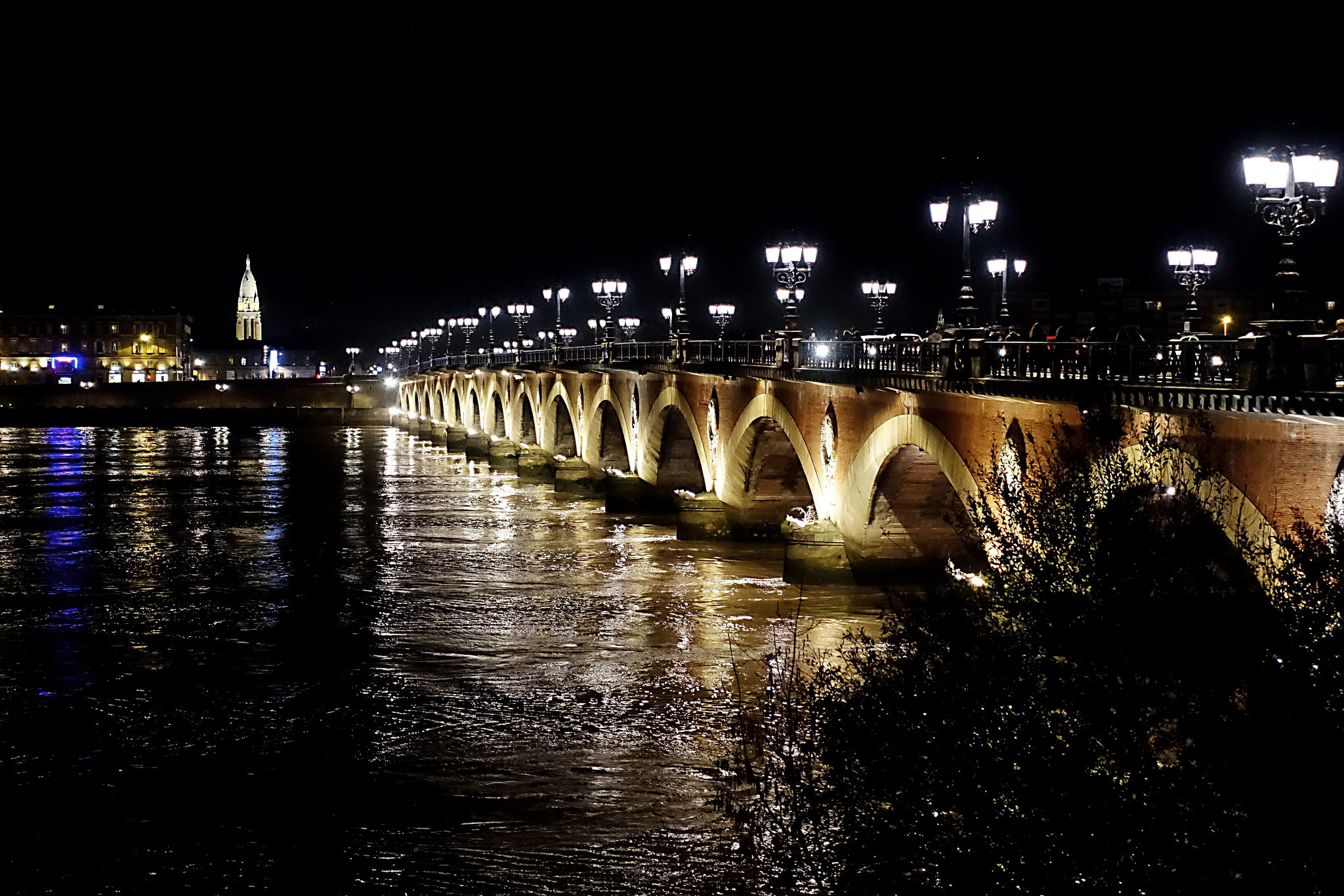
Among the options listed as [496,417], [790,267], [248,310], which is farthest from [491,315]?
[248,310]

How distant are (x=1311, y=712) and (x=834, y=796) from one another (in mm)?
3646

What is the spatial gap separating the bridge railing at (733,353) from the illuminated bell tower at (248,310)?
510 feet

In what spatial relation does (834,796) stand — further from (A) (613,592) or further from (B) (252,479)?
(B) (252,479)

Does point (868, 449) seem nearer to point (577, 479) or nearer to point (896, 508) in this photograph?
point (896, 508)

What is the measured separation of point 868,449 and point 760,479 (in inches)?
345

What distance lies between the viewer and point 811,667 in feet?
59.9

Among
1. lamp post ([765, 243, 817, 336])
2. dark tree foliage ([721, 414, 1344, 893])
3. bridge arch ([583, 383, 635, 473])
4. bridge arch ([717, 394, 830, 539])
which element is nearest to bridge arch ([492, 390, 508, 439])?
bridge arch ([583, 383, 635, 473])

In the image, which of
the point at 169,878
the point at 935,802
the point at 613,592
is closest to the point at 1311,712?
the point at 935,802

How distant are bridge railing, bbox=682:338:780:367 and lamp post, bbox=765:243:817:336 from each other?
38.8 inches

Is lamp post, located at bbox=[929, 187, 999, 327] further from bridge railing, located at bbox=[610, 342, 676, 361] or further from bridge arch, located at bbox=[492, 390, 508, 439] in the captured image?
bridge arch, located at bbox=[492, 390, 508, 439]

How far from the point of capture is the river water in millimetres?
12555

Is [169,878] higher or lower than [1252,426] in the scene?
lower

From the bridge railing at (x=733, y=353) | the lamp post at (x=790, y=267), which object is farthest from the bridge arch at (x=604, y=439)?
the lamp post at (x=790, y=267)

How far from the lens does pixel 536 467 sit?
171ft
